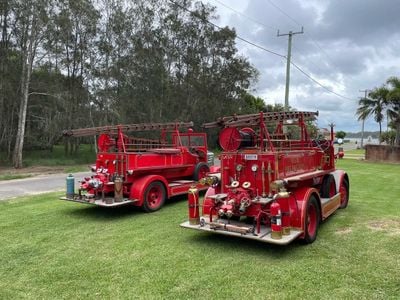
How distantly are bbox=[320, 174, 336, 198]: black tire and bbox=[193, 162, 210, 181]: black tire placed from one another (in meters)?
3.65

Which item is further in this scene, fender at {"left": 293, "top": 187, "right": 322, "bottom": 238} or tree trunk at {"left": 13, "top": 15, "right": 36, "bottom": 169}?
tree trunk at {"left": 13, "top": 15, "right": 36, "bottom": 169}

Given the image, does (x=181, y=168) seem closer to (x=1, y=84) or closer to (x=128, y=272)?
(x=128, y=272)

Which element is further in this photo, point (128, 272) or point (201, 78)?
point (201, 78)

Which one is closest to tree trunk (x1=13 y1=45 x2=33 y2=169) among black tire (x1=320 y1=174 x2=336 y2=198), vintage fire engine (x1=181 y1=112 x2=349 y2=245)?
vintage fire engine (x1=181 y1=112 x2=349 y2=245)

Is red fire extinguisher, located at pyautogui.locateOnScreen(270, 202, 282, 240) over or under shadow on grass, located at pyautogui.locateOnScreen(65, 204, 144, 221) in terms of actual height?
over

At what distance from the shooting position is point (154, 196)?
8789 millimetres

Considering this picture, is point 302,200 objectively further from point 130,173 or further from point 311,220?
point 130,173

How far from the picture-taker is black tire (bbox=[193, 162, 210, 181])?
1034 cm

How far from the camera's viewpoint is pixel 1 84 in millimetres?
20641

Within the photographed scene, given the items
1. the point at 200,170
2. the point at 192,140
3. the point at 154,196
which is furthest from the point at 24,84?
the point at 154,196

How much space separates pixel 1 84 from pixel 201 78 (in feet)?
51.3

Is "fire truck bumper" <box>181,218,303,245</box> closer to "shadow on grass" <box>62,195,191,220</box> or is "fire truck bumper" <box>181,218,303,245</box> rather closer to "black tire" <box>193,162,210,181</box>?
"shadow on grass" <box>62,195,191,220</box>

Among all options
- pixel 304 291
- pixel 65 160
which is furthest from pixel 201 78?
pixel 304 291

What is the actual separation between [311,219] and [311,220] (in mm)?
16
